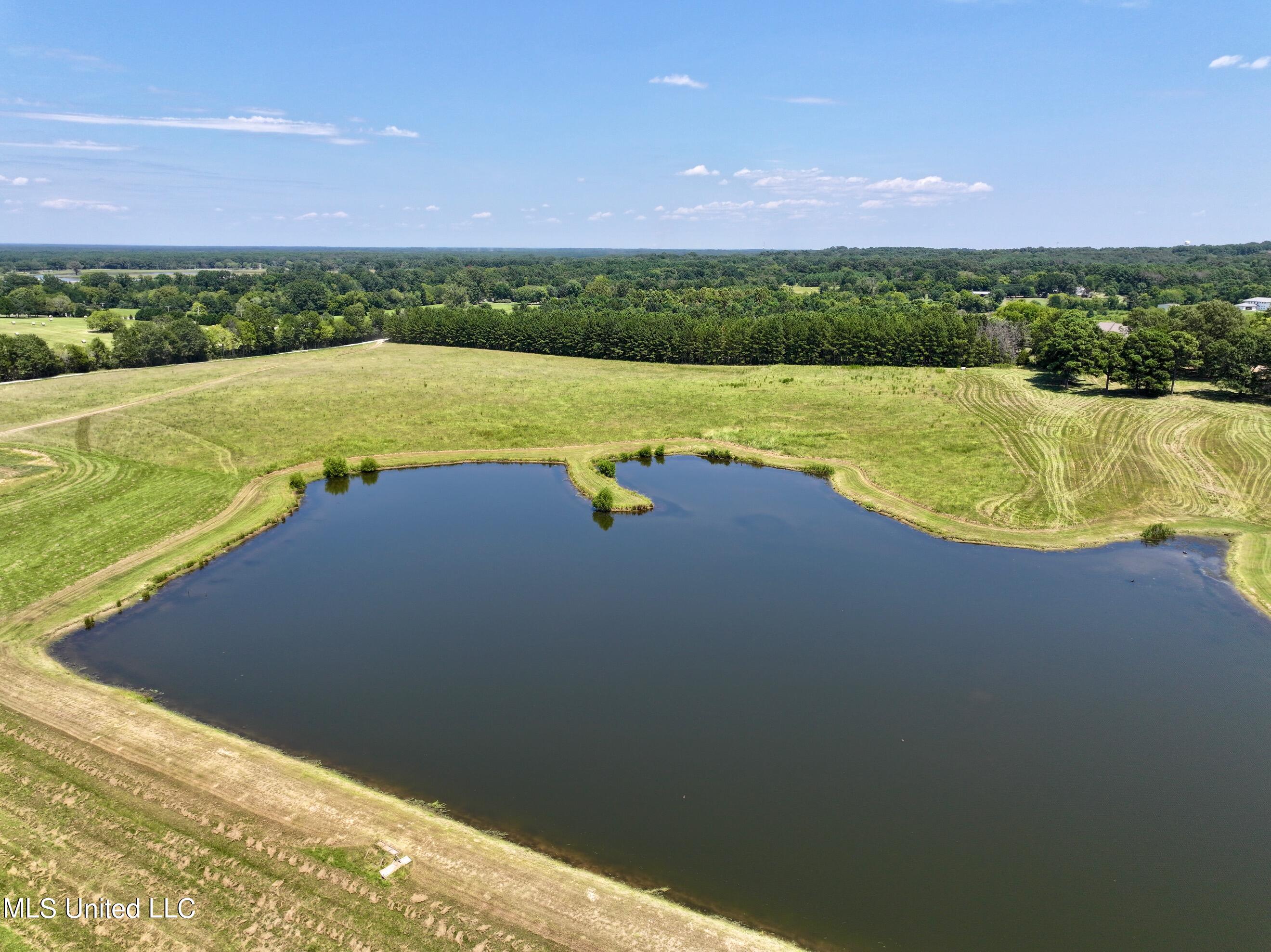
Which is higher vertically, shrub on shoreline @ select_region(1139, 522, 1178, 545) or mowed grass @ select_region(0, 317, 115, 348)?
mowed grass @ select_region(0, 317, 115, 348)

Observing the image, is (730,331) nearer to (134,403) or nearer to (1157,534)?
(1157,534)

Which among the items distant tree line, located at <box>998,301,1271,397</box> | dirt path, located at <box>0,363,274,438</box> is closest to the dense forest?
distant tree line, located at <box>998,301,1271,397</box>

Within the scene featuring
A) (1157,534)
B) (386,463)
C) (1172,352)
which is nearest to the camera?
(1157,534)

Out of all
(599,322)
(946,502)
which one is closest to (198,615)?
(946,502)

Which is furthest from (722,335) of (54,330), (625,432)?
(54,330)

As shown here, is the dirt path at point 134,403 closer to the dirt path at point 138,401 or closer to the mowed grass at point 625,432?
the dirt path at point 138,401

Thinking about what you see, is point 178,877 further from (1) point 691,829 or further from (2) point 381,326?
(2) point 381,326

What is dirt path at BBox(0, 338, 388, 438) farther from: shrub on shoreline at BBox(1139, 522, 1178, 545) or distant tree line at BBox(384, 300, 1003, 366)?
shrub on shoreline at BBox(1139, 522, 1178, 545)
